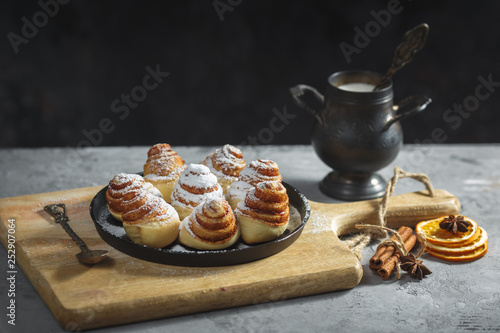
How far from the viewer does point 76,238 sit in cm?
212

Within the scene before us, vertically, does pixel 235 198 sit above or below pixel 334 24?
below

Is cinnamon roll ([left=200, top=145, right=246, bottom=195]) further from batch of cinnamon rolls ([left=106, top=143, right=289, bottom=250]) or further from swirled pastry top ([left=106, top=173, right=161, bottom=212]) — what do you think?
swirled pastry top ([left=106, top=173, right=161, bottom=212])

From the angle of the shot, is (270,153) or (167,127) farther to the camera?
(167,127)

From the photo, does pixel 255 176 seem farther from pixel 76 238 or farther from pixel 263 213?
pixel 76 238

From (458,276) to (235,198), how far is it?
870mm

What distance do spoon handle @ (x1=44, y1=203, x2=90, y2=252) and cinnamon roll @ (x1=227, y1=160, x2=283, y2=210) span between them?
57 cm

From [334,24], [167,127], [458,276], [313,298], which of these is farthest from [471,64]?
[313,298]

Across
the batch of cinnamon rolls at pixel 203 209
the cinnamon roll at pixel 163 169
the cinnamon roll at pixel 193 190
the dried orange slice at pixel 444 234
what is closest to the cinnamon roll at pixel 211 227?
the batch of cinnamon rolls at pixel 203 209

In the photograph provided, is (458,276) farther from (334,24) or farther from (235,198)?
(334,24)

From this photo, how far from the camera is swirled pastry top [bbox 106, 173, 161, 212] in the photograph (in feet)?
6.88

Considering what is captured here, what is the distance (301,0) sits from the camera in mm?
4008

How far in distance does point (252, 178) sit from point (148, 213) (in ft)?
1.43

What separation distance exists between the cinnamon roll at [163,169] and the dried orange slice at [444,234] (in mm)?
994

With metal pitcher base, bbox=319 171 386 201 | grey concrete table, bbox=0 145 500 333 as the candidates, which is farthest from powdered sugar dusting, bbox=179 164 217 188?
metal pitcher base, bbox=319 171 386 201
